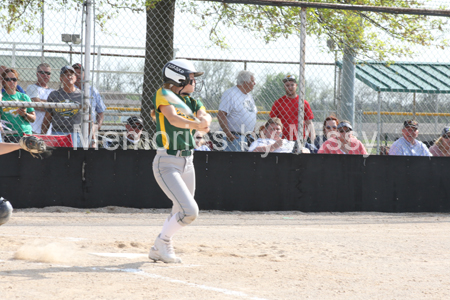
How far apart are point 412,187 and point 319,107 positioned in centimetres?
356

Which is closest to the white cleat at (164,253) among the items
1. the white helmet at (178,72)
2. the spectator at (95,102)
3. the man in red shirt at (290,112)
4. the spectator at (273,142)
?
the white helmet at (178,72)

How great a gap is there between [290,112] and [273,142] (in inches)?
22.7

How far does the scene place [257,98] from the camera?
10.7 meters

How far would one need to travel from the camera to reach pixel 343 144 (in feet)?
29.1

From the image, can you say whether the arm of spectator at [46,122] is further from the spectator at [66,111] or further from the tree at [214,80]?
the tree at [214,80]

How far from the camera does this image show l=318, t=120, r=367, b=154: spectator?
883 centimetres

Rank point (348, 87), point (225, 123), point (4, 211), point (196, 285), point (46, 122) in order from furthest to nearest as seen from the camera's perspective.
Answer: point (348, 87), point (225, 123), point (46, 122), point (4, 211), point (196, 285)

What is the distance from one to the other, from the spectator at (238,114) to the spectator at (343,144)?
1.27m

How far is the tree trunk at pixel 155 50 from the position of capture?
9008 millimetres

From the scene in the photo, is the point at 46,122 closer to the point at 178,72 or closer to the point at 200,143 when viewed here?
the point at 200,143

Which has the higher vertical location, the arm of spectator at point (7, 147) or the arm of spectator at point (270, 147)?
the arm of spectator at point (270, 147)

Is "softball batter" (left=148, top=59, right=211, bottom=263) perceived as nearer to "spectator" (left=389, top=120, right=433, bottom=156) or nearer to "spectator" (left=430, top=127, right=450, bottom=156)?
"spectator" (left=389, top=120, right=433, bottom=156)

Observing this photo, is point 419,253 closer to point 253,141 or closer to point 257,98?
point 253,141

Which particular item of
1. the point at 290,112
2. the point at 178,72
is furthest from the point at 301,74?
the point at 178,72
